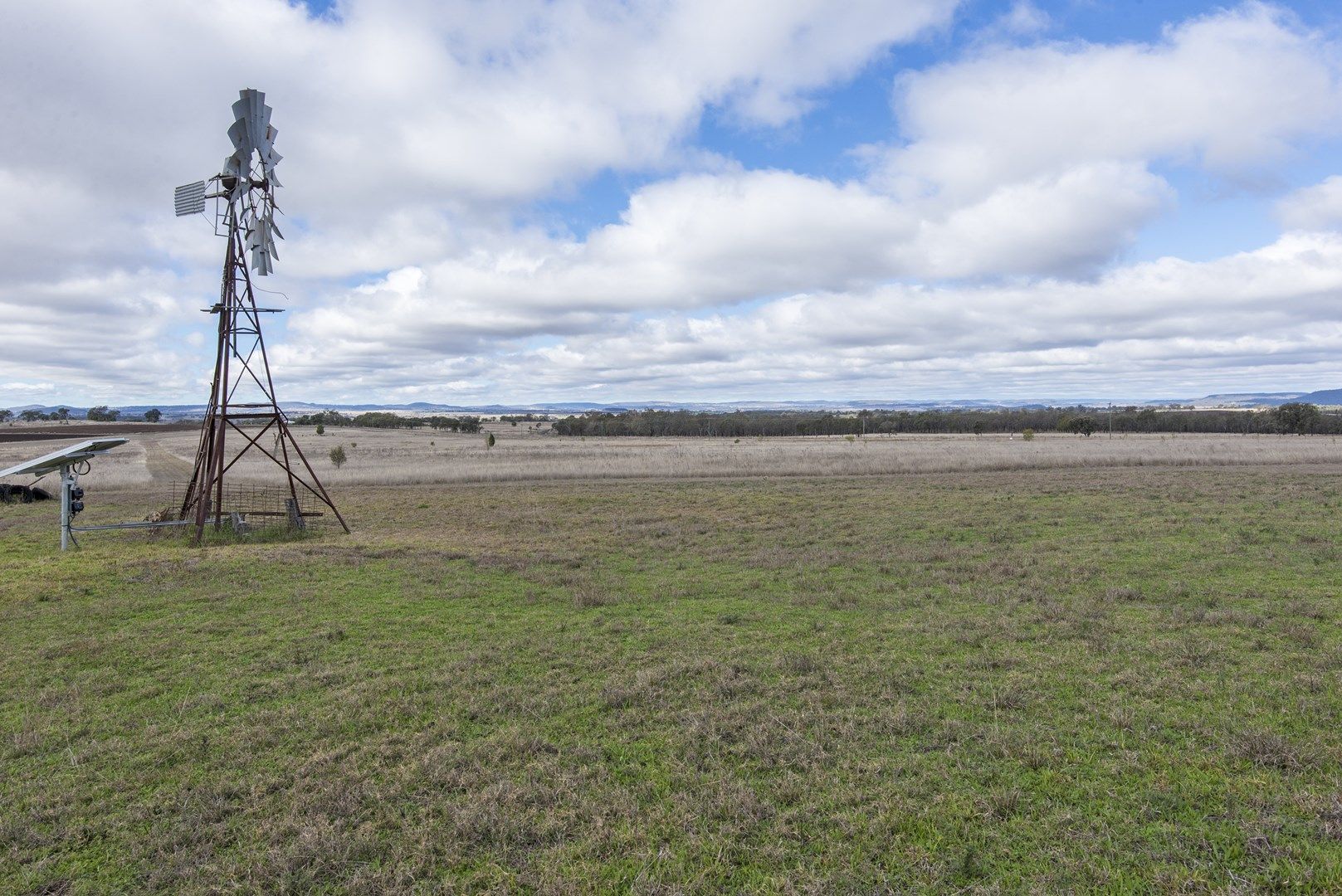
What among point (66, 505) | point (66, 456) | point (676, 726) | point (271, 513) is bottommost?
point (676, 726)

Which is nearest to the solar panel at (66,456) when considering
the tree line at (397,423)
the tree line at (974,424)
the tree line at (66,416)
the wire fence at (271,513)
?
the wire fence at (271,513)

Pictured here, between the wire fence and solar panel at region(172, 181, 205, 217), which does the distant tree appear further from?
solar panel at region(172, 181, 205, 217)

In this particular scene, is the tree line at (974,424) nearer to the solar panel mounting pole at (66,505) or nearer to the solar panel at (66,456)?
the solar panel at (66,456)

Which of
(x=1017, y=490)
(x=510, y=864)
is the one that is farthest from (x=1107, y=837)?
(x=1017, y=490)

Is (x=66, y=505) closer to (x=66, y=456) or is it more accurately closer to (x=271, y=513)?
(x=66, y=456)

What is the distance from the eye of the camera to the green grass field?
431 centimetres

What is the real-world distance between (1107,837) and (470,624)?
24.9 feet

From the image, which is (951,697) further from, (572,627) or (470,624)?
(470,624)

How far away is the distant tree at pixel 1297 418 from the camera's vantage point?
94500 millimetres

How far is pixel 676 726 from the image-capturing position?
620cm

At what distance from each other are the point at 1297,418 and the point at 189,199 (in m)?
122

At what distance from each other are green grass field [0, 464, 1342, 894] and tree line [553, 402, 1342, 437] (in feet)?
345

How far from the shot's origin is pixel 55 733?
614 centimetres

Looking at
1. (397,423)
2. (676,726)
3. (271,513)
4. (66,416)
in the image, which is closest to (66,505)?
(271,513)
